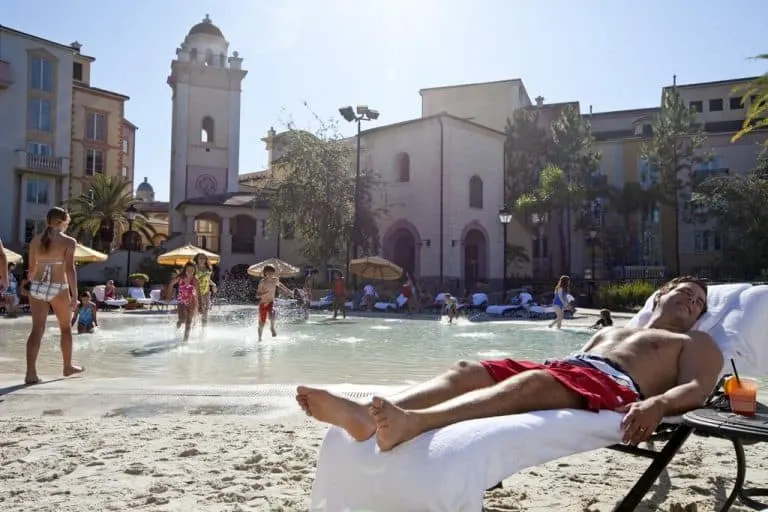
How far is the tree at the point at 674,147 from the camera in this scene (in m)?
37.8

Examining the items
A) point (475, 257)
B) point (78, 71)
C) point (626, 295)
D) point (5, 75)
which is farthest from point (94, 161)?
point (626, 295)

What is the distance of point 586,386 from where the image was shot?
9.75 feet

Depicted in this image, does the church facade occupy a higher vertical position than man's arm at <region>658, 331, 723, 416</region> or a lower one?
higher

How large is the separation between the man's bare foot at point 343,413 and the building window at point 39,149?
42870mm

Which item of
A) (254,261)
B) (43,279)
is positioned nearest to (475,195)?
(254,261)

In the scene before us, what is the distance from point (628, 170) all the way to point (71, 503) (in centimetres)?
4447

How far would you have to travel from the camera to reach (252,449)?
4.12 meters

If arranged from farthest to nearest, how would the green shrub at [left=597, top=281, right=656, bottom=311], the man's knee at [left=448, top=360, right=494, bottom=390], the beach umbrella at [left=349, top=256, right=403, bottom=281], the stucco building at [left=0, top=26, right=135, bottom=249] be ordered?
the stucco building at [left=0, top=26, right=135, bottom=249], the beach umbrella at [left=349, top=256, right=403, bottom=281], the green shrub at [left=597, top=281, right=656, bottom=311], the man's knee at [left=448, top=360, right=494, bottom=390]

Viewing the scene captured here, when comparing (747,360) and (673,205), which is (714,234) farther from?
(747,360)

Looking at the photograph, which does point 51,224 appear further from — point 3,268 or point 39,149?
point 39,149

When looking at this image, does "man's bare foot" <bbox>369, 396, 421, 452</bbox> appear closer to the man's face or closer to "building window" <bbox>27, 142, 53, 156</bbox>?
the man's face

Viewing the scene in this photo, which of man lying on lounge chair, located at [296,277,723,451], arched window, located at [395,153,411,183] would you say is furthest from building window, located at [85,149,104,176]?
man lying on lounge chair, located at [296,277,723,451]

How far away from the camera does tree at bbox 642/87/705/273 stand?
124 ft

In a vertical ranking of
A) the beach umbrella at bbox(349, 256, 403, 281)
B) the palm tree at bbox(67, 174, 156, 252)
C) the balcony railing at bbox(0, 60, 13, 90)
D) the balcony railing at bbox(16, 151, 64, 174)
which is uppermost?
the balcony railing at bbox(0, 60, 13, 90)
